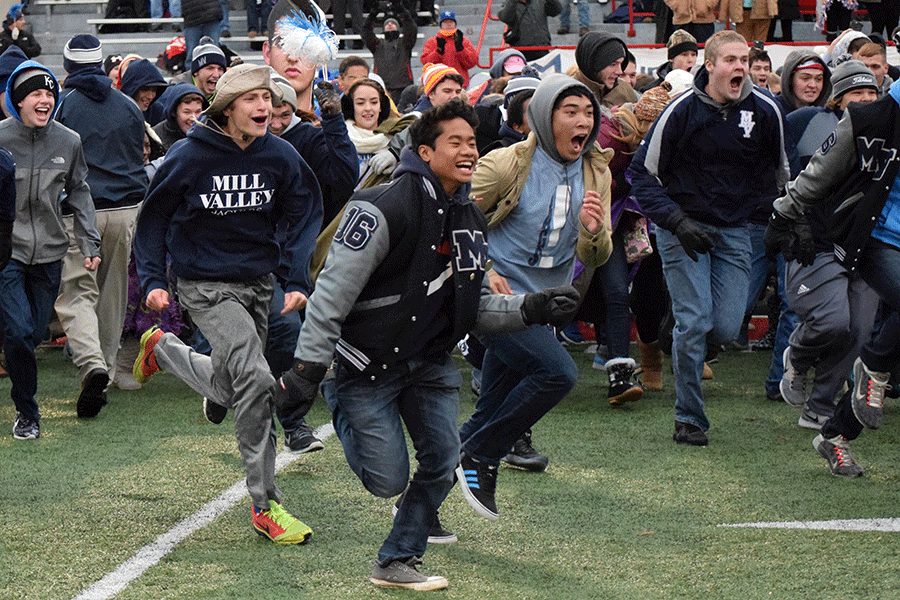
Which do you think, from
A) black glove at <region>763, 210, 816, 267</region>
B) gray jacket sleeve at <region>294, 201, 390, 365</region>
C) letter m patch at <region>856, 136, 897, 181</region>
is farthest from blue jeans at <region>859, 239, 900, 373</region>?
gray jacket sleeve at <region>294, 201, 390, 365</region>

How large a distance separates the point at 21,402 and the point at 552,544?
3719 millimetres

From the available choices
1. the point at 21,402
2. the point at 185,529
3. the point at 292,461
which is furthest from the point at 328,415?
the point at 185,529

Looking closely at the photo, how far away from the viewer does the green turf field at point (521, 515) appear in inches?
195

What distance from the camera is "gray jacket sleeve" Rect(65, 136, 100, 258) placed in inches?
313

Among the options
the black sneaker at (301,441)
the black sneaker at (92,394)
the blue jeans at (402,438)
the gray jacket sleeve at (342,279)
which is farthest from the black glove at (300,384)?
the black sneaker at (92,394)

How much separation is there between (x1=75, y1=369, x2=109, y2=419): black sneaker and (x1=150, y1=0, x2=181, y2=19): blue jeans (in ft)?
48.5

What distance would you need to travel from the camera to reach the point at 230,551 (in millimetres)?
5359

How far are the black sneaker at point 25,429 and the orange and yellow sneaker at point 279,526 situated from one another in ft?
8.56

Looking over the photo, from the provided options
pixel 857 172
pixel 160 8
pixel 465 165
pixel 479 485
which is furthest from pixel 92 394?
pixel 160 8

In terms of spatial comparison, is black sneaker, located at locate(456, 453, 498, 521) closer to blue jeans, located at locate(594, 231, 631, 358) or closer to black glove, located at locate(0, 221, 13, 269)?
black glove, located at locate(0, 221, 13, 269)

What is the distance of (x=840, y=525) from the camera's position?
223 inches

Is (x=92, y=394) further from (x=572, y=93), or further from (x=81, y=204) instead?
(x=572, y=93)

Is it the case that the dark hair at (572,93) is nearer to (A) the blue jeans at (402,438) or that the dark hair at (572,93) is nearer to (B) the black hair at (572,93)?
(B) the black hair at (572,93)

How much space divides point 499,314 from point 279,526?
142 cm
